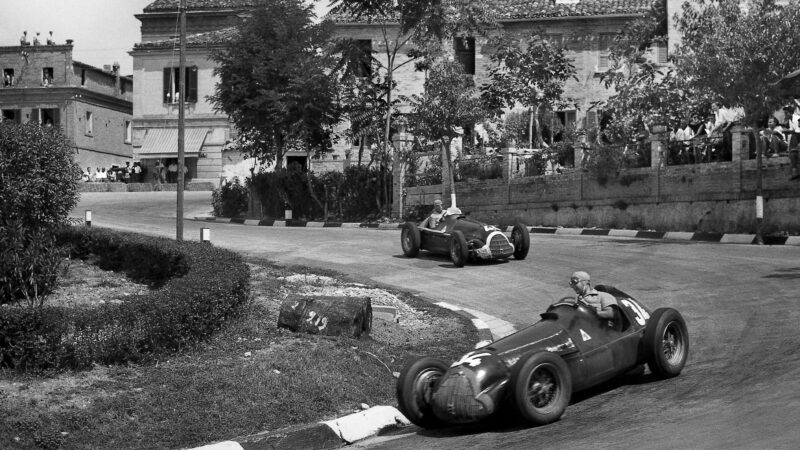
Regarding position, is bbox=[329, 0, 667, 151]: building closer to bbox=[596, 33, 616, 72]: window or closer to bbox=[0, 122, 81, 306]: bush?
bbox=[596, 33, 616, 72]: window

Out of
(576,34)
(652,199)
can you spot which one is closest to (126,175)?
(576,34)

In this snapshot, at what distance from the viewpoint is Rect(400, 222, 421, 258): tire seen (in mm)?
22125

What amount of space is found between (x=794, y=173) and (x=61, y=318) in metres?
18.8

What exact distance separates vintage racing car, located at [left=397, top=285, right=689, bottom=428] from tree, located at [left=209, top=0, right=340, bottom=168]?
27691 millimetres

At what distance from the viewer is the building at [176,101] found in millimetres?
56594

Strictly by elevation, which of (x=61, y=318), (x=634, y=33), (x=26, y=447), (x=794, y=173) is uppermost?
(x=634, y=33)

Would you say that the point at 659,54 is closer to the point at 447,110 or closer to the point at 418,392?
the point at 447,110

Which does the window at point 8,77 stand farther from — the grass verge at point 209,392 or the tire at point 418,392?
the tire at point 418,392

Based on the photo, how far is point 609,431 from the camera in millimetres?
8281

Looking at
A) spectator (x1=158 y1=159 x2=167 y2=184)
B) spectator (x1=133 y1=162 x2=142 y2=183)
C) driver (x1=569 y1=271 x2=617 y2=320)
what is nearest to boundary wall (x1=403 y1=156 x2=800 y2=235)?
driver (x1=569 y1=271 x2=617 y2=320)

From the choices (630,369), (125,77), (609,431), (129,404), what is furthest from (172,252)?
(125,77)

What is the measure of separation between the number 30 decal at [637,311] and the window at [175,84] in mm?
48714

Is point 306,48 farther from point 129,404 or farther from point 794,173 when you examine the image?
point 129,404

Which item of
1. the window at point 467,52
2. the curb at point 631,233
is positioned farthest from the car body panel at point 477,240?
the window at point 467,52
